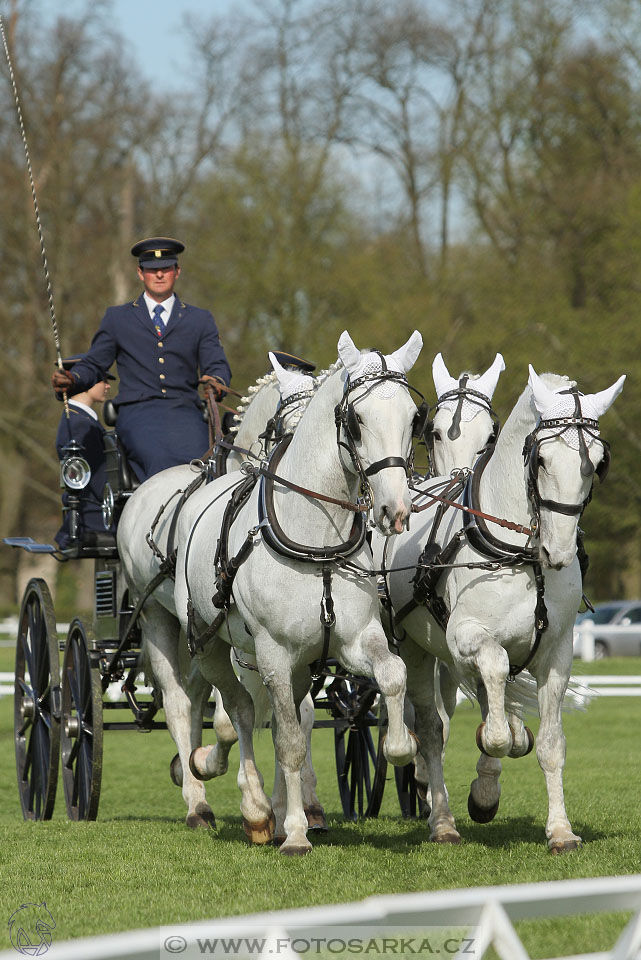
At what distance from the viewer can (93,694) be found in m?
7.71

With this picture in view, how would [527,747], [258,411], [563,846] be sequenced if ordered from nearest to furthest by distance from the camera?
[563,846] → [527,747] → [258,411]

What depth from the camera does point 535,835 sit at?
6809mm

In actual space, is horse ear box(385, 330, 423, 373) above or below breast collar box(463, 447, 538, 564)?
above

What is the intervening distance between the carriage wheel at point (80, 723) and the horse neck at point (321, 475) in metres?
2.32

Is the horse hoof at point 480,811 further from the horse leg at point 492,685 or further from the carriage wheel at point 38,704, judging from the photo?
the carriage wheel at point 38,704

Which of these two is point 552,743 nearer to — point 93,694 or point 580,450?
point 580,450

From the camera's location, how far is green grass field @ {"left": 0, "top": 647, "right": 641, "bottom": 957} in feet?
15.8

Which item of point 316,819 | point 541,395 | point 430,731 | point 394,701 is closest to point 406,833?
point 316,819

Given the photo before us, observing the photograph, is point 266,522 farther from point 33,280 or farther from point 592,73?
point 592,73

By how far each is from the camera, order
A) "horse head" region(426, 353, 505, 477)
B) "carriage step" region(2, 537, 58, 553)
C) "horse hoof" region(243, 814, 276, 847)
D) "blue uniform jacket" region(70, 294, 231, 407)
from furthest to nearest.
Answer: "carriage step" region(2, 537, 58, 553), "blue uniform jacket" region(70, 294, 231, 407), "horse head" region(426, 353, 505, 477), "horse hoof" region(243, 814, 276, 847)

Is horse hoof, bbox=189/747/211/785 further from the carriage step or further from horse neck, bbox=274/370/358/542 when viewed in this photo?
the carriage step

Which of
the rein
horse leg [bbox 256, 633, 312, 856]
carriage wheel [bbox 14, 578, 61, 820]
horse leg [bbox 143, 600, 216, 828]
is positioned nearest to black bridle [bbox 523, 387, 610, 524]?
the rein

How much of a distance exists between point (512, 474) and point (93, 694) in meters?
3.01

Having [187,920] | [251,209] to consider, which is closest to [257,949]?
[187,920]
